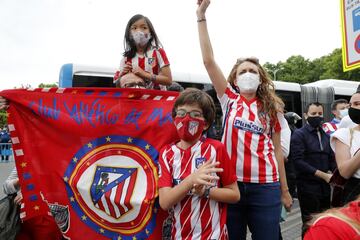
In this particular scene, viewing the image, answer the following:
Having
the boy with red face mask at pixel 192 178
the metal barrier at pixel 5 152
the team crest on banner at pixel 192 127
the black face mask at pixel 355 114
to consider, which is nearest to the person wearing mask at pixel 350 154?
the black face mask at pixel 355 114

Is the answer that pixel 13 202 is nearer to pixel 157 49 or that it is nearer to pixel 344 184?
pixel 157 49

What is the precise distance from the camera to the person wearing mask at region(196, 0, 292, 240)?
224 centimetres

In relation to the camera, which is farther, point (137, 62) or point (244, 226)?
point (137, 62)

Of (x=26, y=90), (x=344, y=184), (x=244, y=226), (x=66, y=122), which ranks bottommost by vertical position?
(x=244, y=226)

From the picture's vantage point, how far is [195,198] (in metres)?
1.89

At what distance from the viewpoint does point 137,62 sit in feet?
9.04

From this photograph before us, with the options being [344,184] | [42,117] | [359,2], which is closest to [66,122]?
[42,117]

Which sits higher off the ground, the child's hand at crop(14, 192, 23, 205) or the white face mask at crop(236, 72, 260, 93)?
the white face mask at crop(236, 72, 260, 93)

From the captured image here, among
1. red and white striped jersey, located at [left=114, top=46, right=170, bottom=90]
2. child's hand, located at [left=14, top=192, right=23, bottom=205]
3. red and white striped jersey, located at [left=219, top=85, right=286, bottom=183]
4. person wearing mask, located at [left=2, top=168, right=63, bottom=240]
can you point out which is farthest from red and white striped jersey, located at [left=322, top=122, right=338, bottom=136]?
child's hand, located at [left=14, top=192, right=23, bottom=205]

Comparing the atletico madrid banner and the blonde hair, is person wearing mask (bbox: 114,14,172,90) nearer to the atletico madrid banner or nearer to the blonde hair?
the atletico madrid banner

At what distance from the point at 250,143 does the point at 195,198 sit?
23.7 inches

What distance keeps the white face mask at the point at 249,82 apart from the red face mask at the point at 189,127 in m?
0.60

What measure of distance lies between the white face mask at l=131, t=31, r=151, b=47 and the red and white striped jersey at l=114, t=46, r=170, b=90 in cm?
8

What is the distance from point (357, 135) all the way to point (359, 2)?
1922mm
